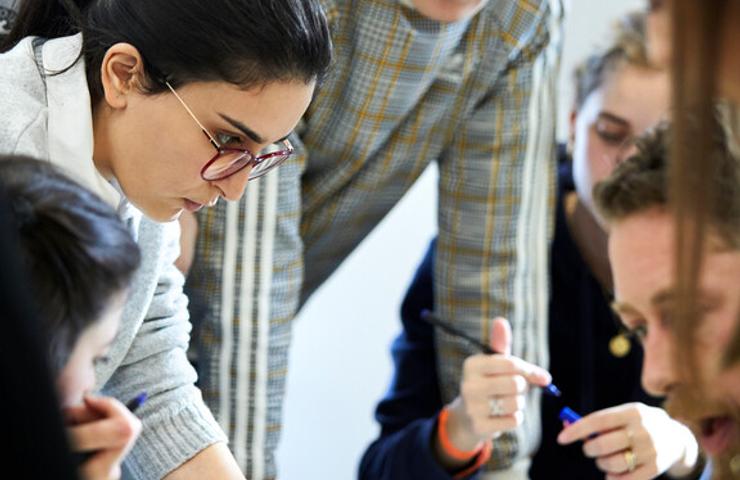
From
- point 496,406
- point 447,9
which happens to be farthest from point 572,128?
point 496,406

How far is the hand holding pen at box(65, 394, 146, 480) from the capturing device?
0.83 metres

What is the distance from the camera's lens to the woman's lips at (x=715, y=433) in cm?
102

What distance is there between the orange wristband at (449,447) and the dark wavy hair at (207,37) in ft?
1.79

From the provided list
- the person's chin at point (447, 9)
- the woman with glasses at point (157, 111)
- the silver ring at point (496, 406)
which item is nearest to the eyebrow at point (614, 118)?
the person's chin at point (447, 9)

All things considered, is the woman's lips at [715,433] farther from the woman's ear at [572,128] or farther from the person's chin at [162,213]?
the woman's ear at [572,128]

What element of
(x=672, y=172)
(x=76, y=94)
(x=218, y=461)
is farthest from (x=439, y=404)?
(x=672, y=172)

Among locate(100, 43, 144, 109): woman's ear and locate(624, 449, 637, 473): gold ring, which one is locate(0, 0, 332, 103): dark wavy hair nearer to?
locate(100, 43, 144, 109): woman's ear

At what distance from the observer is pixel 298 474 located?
7.41ft

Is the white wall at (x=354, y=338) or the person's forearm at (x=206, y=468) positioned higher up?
the person's forearm at (x=206, y=468)

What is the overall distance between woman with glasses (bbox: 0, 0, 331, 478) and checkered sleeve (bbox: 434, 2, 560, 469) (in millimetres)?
499

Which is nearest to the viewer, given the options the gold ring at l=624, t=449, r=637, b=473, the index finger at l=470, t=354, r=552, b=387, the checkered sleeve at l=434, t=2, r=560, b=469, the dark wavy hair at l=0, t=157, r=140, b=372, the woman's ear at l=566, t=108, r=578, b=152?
the dark wavy hair at l=0, t=157, r=140, b=372

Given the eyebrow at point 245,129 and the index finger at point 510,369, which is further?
the index finger at point 510,369

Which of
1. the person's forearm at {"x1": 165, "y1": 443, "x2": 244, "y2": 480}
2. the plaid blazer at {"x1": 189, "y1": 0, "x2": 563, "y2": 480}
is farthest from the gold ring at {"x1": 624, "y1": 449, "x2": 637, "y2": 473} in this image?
the person's forearm at {"x1": 165, "y1": 443, "x2": 244, "y2": 480}

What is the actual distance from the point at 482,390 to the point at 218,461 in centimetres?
39
